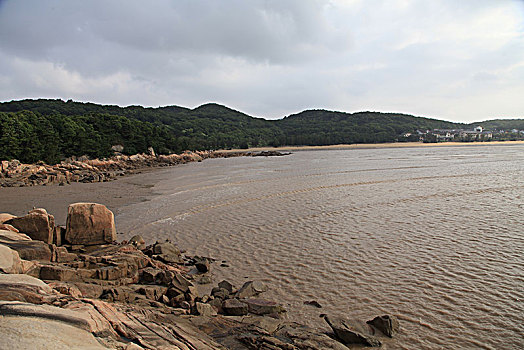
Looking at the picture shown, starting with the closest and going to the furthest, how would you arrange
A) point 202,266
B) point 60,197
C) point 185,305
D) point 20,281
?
point 20,281 < point 185,305 < point 202,266 < point 60,197

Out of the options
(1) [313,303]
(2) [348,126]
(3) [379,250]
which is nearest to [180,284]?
(1) [313,303]

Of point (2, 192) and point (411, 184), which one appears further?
point (411, 184)

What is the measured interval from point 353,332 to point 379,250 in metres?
4.53

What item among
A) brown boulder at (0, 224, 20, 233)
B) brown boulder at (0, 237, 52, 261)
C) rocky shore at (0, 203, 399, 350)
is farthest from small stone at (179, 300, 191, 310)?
brown boulder at (0, 224, 20, 233)

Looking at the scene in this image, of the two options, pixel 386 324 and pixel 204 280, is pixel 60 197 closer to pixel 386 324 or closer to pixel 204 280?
pixel 204 280

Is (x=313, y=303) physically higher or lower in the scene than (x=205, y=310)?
lower

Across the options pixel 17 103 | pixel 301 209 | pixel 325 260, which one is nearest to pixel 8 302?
pixel 325 260

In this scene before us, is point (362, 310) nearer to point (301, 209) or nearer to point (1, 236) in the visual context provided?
point (1, 236)

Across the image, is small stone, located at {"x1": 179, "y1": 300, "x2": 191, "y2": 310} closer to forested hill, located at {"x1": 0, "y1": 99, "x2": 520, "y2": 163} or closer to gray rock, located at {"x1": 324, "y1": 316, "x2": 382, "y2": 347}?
gray rock, located at {"x1": 324, "y1": 316, "x2": 382, "y2": 347}

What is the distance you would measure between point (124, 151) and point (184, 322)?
54.4m

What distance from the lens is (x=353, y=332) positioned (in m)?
4.47

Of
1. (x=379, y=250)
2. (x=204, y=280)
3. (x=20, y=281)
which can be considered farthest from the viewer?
(x=379, y=250)

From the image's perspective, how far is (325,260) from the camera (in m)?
7.98

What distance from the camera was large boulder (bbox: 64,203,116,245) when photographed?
25.4 ft
